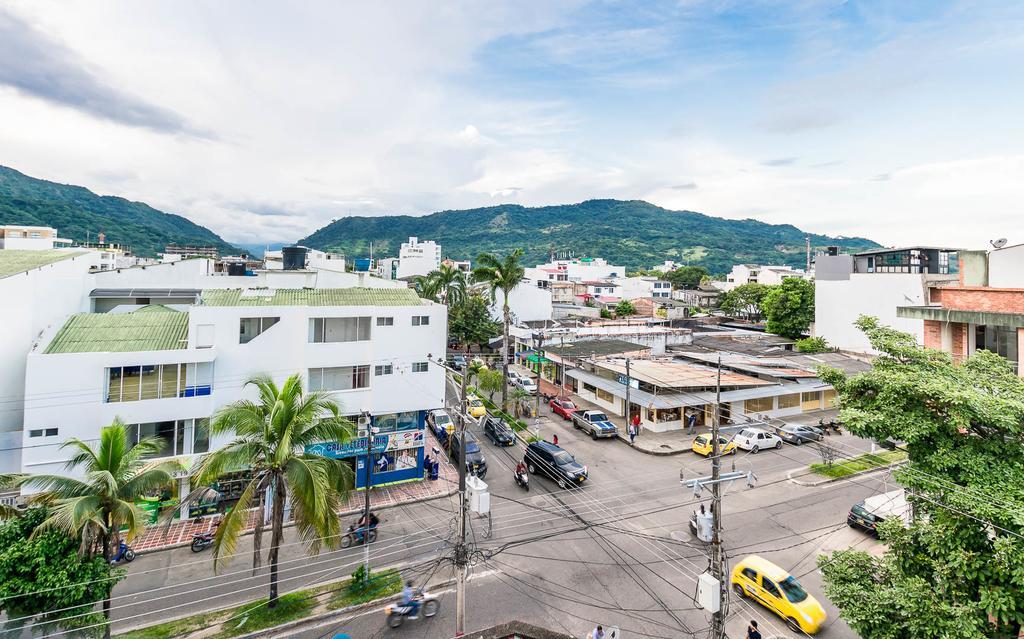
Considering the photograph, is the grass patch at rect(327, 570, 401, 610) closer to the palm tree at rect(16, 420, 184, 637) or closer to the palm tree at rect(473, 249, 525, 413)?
the palm tree at rect(16, 420, 184, 637)

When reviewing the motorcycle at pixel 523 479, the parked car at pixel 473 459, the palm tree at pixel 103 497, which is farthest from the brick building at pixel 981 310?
the palm tree at pixel 103 497

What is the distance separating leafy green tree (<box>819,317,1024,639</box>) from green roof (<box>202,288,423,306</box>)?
19331mm

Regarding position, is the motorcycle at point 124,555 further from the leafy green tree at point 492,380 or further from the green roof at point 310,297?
the leafy green tree at point 492,380

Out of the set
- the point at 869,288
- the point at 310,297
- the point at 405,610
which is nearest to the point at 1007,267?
the point at 405,610

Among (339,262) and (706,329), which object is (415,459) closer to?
(339,262)

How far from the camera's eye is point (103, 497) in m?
11.1

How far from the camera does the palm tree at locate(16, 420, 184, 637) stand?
10477mm

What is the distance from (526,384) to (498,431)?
12425mm

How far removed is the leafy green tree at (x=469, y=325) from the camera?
54.8 metres

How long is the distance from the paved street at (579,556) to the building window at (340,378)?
6.01m

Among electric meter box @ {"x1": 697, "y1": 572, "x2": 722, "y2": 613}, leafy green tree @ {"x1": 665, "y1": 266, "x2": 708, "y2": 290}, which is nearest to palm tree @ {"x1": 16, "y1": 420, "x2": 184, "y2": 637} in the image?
electric meter box @ {"x1": 697, "y1": 572, "x2": 722, "y2": 613}

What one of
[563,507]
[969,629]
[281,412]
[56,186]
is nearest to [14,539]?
[281,412]

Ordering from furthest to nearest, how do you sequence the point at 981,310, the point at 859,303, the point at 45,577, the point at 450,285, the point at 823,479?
the point at 450,285
the point at 859,303
the point at 823,479
the point at 981,310
the point at 45,577

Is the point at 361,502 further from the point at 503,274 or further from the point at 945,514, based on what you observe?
the point at 945,514
